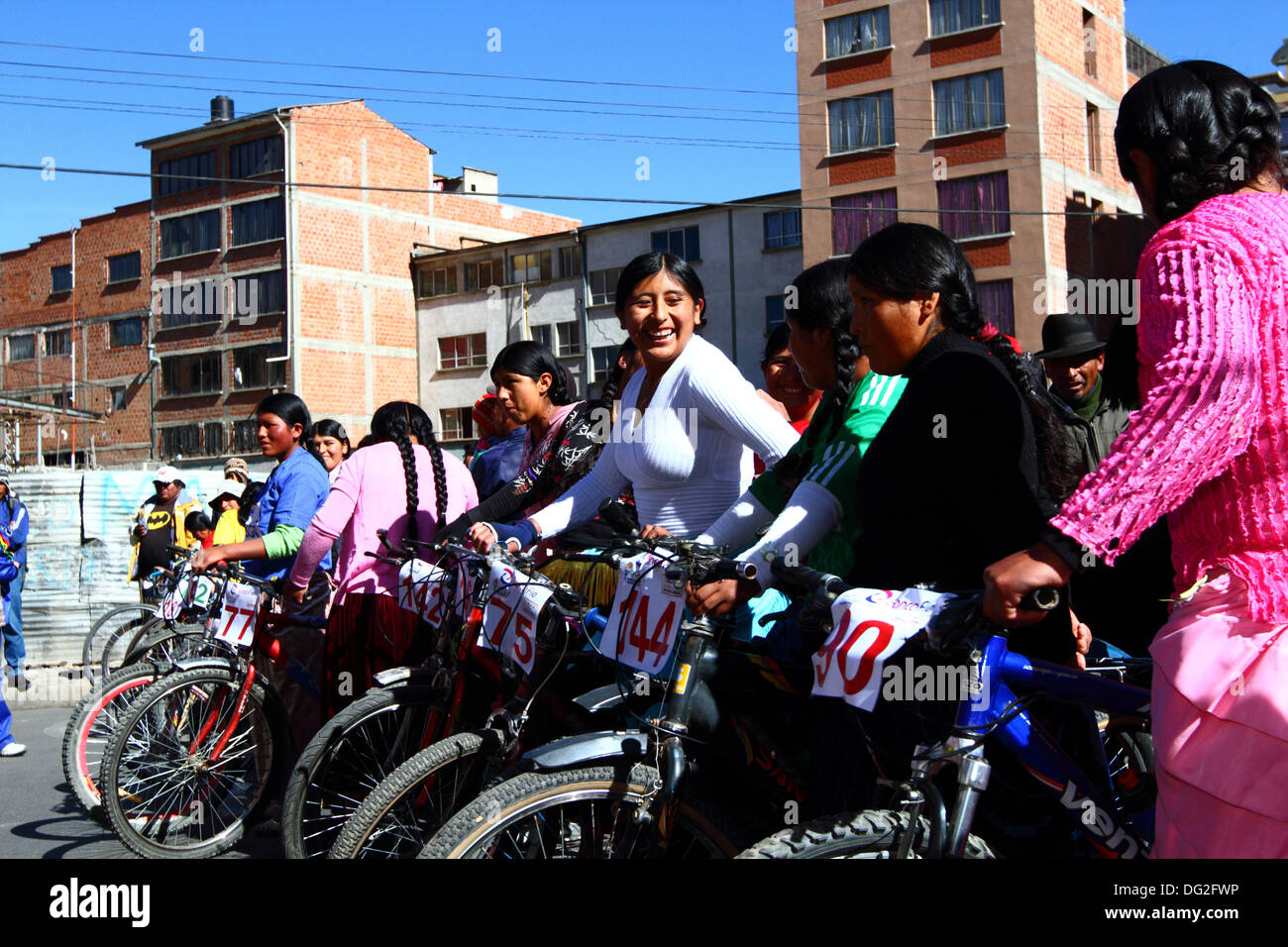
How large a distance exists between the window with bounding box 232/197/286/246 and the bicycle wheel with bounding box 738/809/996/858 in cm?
4968

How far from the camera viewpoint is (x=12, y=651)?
10.6 meters

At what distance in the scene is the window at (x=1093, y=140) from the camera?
35125mm

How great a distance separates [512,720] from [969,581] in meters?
1.51

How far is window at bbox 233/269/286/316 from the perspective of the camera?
49.0m

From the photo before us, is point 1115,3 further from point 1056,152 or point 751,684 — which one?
point 751,684

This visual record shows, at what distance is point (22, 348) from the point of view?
195 ft

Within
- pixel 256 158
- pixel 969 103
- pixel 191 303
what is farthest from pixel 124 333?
pixel 969 103

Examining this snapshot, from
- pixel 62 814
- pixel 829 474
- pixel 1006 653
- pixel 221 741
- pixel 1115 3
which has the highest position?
pixel 1115 3

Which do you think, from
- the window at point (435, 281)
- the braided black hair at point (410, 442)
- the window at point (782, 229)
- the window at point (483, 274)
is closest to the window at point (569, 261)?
the window at point (483, 274)

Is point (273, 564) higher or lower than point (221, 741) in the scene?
higher

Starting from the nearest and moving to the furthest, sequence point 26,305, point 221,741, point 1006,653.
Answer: point 1006,653, point 221,741, point 26,305

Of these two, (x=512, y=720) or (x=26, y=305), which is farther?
(x=26, y=305)

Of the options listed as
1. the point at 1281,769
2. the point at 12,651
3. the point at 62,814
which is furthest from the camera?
the point at 12,651
